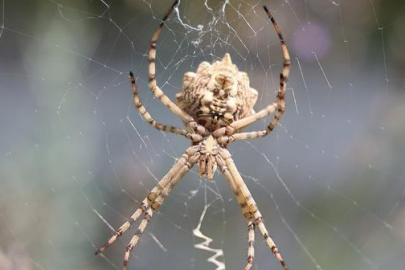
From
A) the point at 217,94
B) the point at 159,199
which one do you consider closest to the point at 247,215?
the point at 159,199

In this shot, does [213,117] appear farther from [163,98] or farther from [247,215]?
[247,215]

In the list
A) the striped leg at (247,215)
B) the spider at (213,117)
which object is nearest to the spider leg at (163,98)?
the spider at (213,117)

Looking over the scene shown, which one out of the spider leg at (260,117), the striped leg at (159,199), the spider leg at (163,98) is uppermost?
the spider leg at (260,117)

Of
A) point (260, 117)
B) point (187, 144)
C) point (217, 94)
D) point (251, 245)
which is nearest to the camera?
point (217, 94)

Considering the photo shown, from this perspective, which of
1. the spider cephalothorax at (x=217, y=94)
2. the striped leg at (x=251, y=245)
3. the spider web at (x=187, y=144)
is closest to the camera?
the spider cephalothorax at (x=217, y=94)

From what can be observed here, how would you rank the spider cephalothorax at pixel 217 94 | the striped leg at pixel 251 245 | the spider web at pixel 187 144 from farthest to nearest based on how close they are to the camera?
the spider web at pixel 187 144
the striped leg at pixel 251 245
the spider cephalothorax at pixel 217 94

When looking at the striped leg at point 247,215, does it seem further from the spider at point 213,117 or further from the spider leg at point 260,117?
the spider leg at point 260,117

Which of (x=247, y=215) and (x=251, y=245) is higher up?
(x=247, y=215)

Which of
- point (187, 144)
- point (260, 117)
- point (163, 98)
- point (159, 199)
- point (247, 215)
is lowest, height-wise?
point (159, 199)

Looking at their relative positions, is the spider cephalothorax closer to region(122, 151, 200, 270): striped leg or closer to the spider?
the spider
